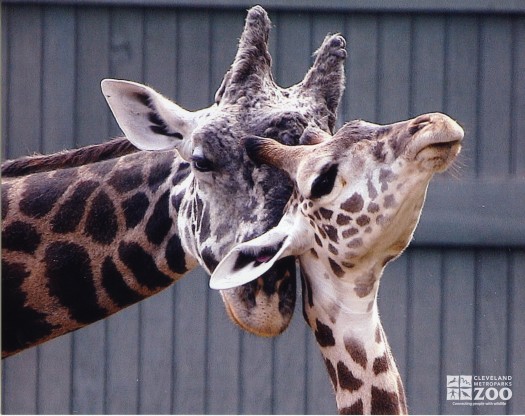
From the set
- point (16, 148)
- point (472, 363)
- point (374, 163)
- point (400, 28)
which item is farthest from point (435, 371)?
point (374, 163)

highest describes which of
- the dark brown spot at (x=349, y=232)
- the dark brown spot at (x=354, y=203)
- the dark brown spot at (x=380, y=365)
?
the dark brown spot at (x=354, y=203)

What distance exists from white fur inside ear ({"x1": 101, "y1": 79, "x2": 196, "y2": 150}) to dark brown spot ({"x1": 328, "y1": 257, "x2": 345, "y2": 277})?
629 mm

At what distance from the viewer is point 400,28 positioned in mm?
4738

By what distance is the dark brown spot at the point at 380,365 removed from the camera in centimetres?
209

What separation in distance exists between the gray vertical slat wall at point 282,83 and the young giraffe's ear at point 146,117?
2106 mm

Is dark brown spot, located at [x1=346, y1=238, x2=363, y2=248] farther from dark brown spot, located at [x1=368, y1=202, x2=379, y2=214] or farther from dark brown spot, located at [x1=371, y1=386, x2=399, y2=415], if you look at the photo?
dark brown spot, located at [x1=371, y1=386, x2=399, y2=415]

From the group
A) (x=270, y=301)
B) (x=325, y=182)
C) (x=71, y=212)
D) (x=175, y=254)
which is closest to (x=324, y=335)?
(x=270, y=301)

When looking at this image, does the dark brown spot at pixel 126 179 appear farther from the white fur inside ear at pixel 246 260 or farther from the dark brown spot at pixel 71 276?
the white fur inside ear at pixel 246 260

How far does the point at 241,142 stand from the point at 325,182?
428 mm

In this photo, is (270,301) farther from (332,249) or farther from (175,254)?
(175,254)

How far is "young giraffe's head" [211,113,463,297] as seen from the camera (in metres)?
1.91

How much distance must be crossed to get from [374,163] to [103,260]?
2.97ft

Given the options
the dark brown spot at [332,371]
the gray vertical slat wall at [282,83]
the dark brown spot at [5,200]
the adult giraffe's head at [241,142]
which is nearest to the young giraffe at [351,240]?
the dark brown spot at [332,371]

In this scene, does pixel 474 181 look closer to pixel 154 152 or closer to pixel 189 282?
pixel 189 282
